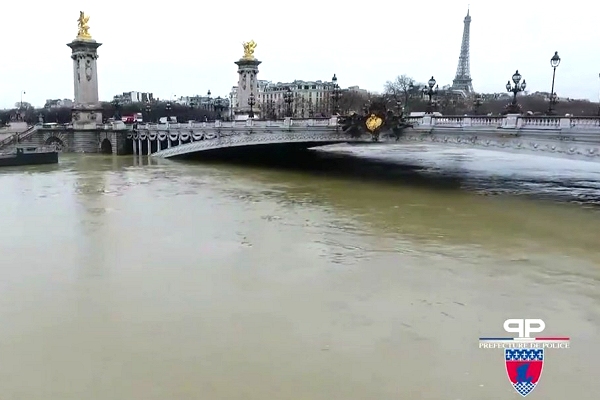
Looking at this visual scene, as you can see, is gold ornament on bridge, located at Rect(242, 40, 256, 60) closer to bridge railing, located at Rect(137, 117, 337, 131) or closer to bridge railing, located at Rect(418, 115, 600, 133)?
bridge railing, located at Rect(137, 117, 337, 131)

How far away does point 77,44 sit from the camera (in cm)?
4528

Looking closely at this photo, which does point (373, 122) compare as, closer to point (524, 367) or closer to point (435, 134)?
point (435, 134)

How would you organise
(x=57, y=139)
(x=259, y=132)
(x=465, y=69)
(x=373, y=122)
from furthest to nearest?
(x=465, y=69)
(x=57, y=139)
(x=259, y=132)
(x=373, y=122)

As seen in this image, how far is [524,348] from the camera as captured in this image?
26.3 feet

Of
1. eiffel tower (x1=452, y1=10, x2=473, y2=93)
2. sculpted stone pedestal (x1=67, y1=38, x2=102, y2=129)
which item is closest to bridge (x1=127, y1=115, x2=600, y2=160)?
sculpted stone pedestal (x1=67, y1=38, x2=102, y2=129)

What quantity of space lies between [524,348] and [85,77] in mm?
45517

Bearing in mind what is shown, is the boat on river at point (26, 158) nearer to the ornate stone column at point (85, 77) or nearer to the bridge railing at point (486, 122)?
the ornate stone column at point (85, 77)

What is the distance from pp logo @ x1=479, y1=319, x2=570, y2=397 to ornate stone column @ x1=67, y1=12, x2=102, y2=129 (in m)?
44.2

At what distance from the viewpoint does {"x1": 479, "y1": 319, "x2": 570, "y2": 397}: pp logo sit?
7004 millimetres

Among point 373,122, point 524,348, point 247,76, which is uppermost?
point 247,76

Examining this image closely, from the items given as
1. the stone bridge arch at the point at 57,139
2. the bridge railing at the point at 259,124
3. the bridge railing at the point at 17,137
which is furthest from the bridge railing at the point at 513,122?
the bridge railing at the point at 17,137

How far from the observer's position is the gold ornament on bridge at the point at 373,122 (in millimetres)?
25422

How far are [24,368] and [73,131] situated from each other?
43203 mm

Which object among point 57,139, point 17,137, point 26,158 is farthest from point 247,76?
point 26,158
